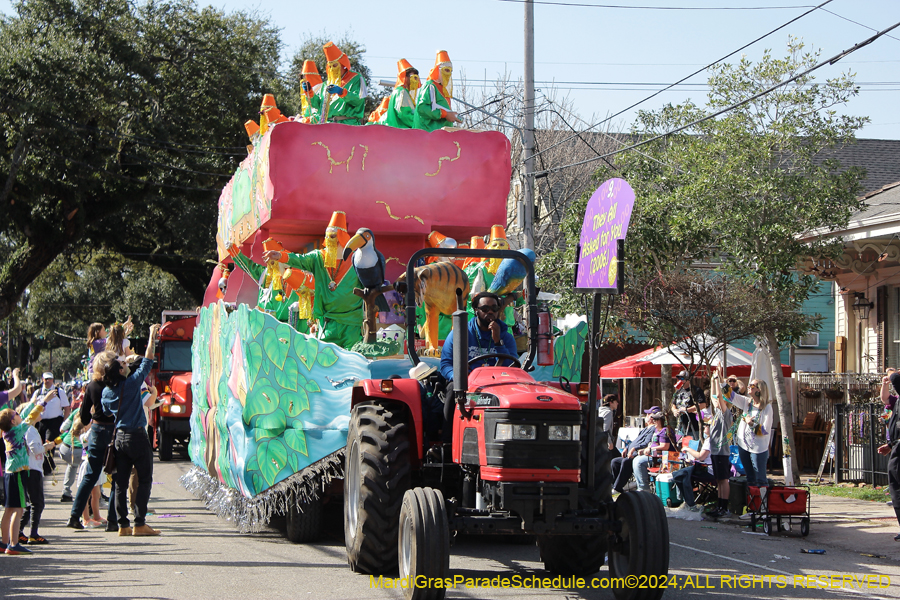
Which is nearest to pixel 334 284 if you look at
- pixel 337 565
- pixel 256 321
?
pixel 256 321

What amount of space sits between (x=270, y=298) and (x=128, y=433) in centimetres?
273

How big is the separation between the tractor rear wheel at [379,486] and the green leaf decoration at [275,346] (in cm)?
223

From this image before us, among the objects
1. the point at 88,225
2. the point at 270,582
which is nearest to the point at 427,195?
the point at 270,582

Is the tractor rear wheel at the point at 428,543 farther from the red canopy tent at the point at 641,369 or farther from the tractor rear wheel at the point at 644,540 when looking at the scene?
the red canopy tent at the point at 641,369

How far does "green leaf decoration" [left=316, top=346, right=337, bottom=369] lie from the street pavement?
167cm

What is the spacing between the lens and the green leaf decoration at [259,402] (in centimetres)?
921

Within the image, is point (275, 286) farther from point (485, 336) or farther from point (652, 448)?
point (652, 448)

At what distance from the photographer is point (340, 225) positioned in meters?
10.1

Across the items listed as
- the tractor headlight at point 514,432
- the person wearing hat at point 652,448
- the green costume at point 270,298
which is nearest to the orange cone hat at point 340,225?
the green costume at point 270,298

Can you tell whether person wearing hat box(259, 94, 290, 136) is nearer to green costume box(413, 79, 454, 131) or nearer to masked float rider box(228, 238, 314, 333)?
masked float rider box(228, 238, 314, 333)

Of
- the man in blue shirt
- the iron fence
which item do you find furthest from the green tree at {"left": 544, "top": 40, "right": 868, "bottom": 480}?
the man in blue shirt

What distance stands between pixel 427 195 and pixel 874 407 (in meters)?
8.24

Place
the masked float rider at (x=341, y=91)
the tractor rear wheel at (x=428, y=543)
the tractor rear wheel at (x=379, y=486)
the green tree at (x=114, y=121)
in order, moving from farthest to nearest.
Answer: the green tree at (x=114, y=121) → the masked float rider at (x=341, y=91) → the tractor rear wheel at (x=379, y=486) → the tractor rear wheel at (x=428, y=543)

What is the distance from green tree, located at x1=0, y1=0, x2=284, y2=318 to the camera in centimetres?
2488
